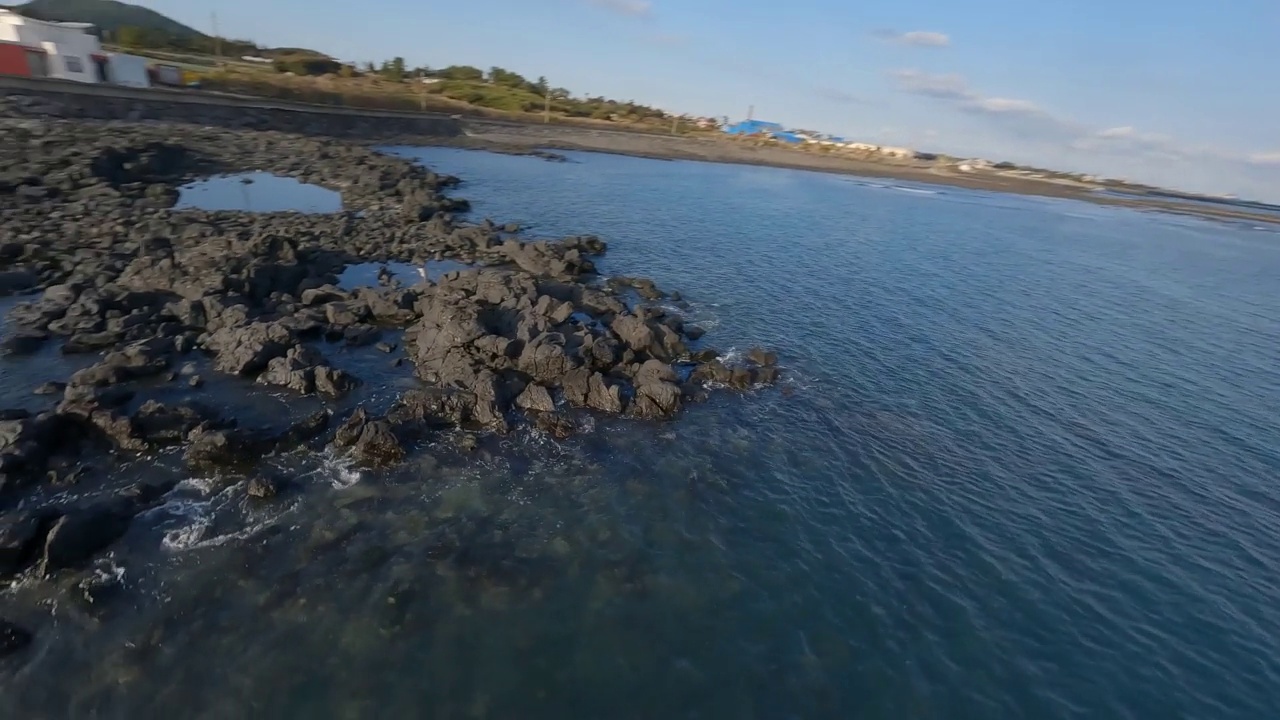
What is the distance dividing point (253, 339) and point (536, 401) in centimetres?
1168

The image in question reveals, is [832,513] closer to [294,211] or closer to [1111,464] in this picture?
[1111,464]

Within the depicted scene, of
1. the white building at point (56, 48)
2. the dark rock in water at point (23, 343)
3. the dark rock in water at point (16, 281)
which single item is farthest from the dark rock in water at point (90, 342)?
the white building at point (56, 48)

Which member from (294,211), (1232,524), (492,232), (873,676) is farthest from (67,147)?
(1232,524)

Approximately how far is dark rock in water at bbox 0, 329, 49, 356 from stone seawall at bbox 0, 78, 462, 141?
52647 mm

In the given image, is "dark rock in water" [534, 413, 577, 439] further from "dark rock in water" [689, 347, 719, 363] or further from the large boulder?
"dark rock in water" [689, 347, 719, 363]

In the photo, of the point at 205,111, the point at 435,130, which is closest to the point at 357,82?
the point at 435,130

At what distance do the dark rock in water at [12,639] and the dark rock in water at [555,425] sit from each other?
1414cm

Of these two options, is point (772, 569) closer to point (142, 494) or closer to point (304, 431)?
point (304, 431)

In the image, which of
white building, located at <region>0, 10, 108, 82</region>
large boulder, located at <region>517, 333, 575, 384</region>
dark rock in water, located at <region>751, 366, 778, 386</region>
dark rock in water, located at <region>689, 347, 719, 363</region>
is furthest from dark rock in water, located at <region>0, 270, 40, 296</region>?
white building, located at <region>0, 10, 108, 82</region>

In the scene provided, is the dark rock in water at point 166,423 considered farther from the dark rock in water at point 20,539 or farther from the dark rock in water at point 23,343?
the dark rock in water at point 23,343

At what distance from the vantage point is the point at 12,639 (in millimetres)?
13594

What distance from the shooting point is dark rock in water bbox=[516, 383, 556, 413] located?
24.7 m

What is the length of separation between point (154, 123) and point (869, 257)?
3165 inches

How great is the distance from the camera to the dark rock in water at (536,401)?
24.7 metres
